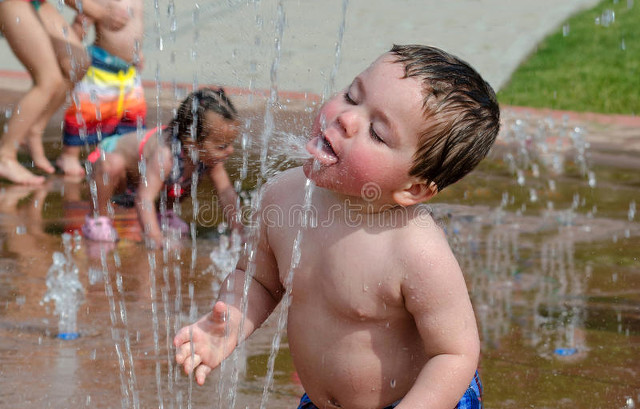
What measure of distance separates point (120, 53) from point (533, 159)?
8.92 feet

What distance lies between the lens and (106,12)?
607 centimetres

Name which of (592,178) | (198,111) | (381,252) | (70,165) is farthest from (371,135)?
(592,178)

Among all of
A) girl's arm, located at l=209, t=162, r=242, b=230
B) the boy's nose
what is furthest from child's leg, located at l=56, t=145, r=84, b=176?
the boy's nose

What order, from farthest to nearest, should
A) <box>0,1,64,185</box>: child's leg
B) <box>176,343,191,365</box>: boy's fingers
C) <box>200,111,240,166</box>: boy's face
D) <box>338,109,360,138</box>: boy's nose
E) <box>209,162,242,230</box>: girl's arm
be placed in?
<box>0,1,64,185</box>: child's leg < <box>209,162,242,230</box>: girl's arm < <box>200,111,240,166</box>: boy's face < <box>176,343,191,365</box>: boy's fingers < <box>338,109,360,138</box>: boy's nose

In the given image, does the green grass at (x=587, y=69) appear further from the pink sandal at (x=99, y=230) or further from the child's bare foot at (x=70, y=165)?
the pink sandal at (x=99, y=230)

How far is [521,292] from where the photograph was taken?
4164 millimetres

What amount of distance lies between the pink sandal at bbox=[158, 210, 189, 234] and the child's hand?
109 inches

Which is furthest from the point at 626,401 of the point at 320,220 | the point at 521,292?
the point at 320,220

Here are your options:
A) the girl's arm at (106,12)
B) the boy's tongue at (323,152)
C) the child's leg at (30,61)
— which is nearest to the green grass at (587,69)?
the girl's arm at (106,12)

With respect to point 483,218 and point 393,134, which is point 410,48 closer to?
point 393,134

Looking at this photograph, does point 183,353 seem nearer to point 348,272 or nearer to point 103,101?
point 348,272

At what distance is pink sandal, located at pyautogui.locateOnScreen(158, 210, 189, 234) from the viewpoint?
4996mm

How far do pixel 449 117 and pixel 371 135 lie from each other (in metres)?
0.17

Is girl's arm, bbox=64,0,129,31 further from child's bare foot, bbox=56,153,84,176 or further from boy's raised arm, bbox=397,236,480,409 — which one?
boy's raised arm, bbox=397,236,480,409
